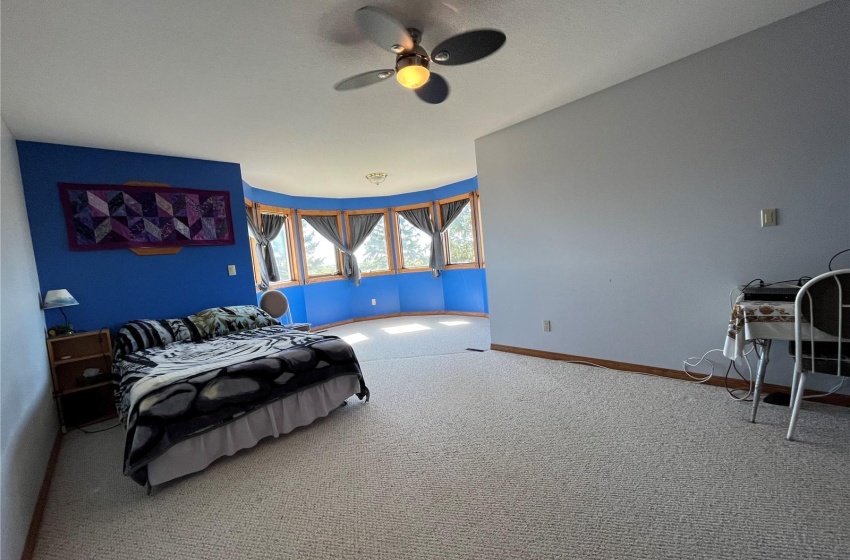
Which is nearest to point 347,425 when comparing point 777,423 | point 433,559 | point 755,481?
point 433,559

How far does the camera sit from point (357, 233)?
650cm

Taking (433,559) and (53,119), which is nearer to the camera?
(433,559)

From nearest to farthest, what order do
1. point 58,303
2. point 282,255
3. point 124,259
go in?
point 58,303, point 124,259, point 282,255

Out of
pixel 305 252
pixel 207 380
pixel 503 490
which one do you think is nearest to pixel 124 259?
pixel 207 380

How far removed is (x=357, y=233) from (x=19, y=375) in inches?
195

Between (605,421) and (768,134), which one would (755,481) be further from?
(768,134)

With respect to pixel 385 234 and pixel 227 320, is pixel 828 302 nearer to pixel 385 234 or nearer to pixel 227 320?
pixel 227 320

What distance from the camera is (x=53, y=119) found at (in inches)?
96.9

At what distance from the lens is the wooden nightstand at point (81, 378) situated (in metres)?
2.67

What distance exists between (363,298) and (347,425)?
4321mm

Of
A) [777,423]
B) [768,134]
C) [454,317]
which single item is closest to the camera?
[777,423]

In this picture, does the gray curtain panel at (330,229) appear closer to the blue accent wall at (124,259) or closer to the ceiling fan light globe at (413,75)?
the blue accent wall at (124,259)

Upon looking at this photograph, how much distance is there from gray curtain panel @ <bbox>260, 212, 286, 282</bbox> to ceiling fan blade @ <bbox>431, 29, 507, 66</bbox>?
14.0 ft

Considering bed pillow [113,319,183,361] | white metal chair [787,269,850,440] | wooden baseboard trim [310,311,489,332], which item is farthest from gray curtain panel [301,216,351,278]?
white metal chair [787,269,850,440]
